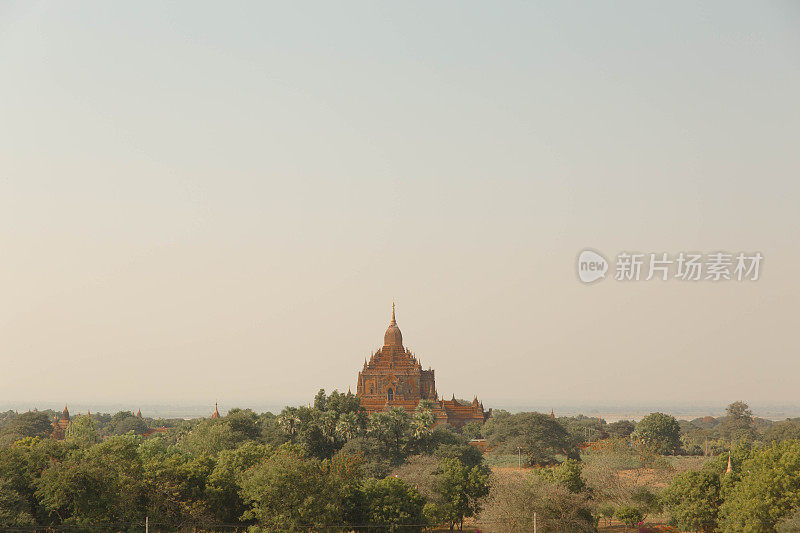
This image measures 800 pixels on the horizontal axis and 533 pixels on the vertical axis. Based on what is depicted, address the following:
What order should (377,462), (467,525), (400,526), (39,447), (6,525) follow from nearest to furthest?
(6,525), (39,447), (400,526), (467,525), (377,462)

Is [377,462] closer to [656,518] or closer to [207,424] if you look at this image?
[207,424]

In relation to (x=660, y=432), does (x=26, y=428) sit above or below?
above

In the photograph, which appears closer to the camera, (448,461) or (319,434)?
(448,461)

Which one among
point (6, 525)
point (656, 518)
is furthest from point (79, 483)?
point (656, 518)

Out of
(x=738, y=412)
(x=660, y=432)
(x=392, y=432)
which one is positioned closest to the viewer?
(x=392, y=432)

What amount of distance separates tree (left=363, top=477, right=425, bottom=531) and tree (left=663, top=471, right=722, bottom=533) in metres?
16.1

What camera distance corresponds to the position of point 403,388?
430ft

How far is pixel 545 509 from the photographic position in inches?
1924

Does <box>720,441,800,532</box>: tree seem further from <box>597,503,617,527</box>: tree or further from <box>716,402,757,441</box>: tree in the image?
<box>716,402,757,441</box>: tree

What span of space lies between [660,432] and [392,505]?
73.5 m

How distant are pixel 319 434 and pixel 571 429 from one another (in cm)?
6678

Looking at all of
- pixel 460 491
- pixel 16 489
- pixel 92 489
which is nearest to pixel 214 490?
pixel 92 489

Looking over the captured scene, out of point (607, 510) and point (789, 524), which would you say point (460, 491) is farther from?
point (789, 524)

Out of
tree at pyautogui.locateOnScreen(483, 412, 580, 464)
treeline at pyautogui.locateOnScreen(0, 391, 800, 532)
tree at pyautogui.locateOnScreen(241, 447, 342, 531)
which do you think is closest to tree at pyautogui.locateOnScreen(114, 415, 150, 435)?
tree at pyautogui.locateOnScreen(483, 412, 580, 464)
